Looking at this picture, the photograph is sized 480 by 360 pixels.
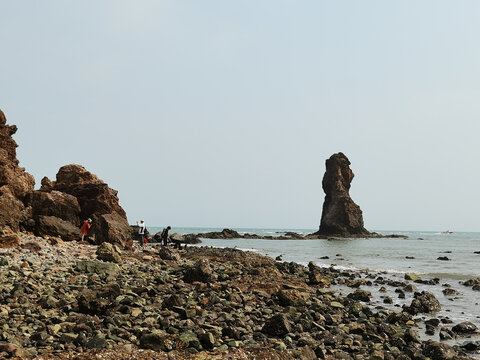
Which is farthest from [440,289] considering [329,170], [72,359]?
[329,170]

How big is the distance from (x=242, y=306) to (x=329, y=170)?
116 metres

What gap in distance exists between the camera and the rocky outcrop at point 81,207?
28641 millimetres

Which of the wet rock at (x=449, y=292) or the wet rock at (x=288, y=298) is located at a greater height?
the wet rock at (x=288, y=298)

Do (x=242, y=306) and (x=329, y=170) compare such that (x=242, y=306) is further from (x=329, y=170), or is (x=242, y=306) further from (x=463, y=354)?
(x=329, y=170)

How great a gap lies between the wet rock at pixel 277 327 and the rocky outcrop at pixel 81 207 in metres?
20.1

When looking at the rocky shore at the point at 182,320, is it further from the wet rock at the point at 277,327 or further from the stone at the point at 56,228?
the stone at the point at 56,228

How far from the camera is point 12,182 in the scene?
27.7 meters

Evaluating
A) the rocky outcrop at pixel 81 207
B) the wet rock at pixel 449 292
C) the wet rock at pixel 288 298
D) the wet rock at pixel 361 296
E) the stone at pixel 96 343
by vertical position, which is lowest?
the wet rock at pixel 449 292

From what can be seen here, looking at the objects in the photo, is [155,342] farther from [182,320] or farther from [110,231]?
[110,231]

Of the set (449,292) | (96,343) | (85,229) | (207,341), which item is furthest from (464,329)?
(85,229)

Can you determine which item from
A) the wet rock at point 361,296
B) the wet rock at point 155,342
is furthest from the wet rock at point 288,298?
the wet rock at point 155,342

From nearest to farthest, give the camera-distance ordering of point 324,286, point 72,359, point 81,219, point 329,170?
point 72,359
point 324,286
point 81,219
point 329,170

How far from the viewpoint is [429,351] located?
427 inches

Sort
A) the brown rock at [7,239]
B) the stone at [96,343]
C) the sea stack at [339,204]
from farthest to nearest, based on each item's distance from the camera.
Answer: the sea stack at [339,204]
the brown rock at [7,239]
the stone at [96,343]
